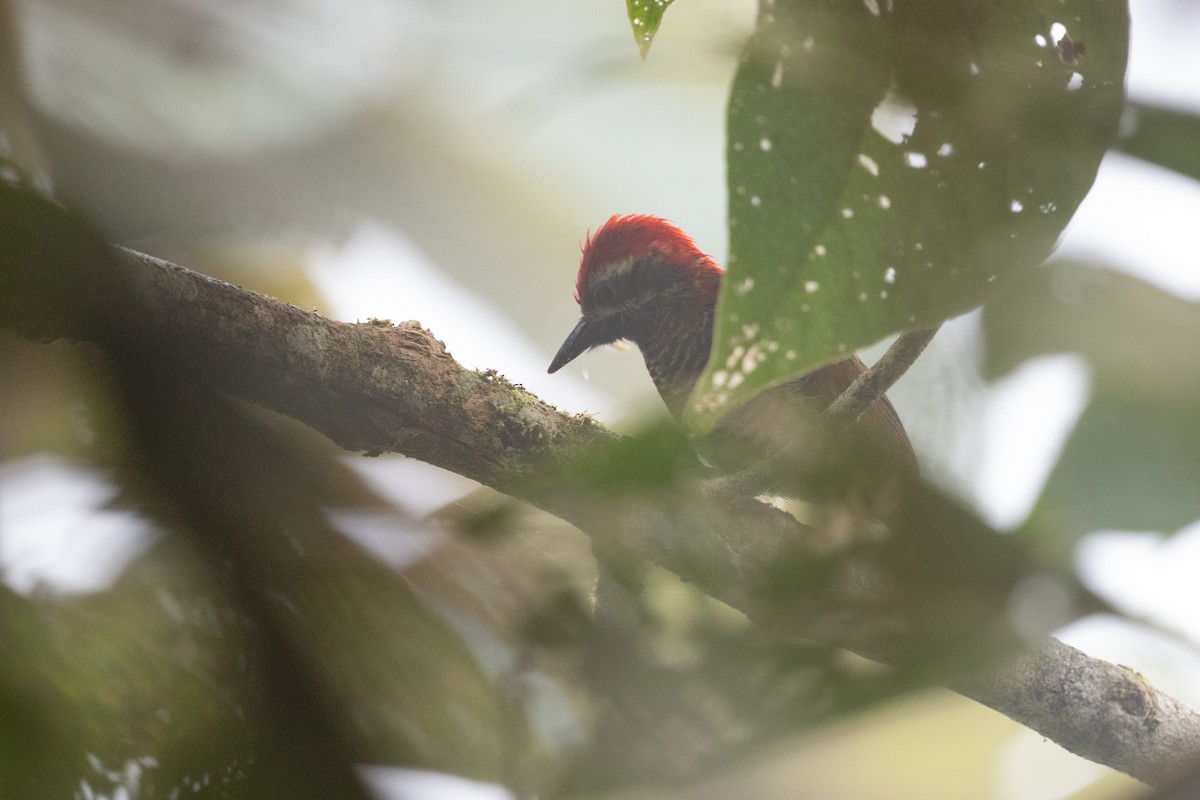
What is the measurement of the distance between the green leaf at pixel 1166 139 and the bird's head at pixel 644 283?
66cm

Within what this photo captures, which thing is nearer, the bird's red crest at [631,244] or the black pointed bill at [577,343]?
the black pointed bill at [577,343]

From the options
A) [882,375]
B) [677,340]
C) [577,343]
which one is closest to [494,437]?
[882,375]

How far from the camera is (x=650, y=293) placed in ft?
3.03

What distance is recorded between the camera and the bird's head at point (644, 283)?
88 centimetres

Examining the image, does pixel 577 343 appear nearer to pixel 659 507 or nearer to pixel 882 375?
pixel 882 375

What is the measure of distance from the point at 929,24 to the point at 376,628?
20 cm

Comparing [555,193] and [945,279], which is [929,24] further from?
[555,193]

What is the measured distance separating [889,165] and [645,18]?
150 mm

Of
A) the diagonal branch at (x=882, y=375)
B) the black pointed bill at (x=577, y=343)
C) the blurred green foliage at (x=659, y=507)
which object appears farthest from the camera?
the black pointed bill at (x=577, y=343)

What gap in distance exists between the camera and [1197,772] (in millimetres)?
151

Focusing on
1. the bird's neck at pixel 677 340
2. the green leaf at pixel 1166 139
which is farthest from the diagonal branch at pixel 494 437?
the bird's neck at pixel 677 340

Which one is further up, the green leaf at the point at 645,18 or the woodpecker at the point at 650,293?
the woodpecker at the point at 650,293

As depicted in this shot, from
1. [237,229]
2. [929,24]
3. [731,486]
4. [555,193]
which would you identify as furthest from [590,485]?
[555,193]

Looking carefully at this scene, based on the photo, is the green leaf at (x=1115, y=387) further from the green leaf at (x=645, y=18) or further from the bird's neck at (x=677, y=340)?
the bird's neck at (x=677, y=340)
